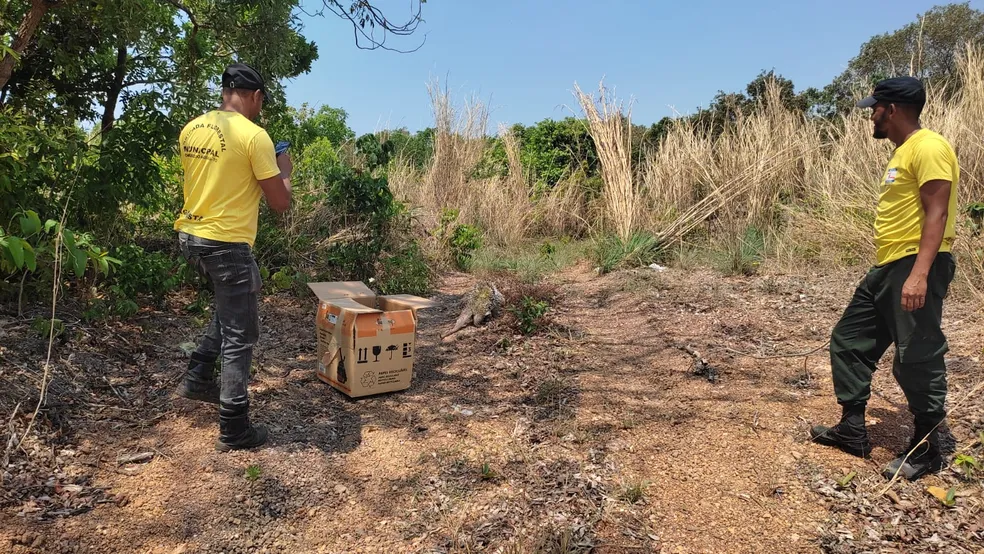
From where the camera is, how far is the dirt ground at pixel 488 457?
1.96 meters

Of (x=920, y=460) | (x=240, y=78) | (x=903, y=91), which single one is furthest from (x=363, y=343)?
(x=903, y=91)

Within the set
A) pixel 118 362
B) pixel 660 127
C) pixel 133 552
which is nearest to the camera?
pixel 133 552

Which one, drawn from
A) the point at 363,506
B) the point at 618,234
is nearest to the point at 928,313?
the point at 363,506

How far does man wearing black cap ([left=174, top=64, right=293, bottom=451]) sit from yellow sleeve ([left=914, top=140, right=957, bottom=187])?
8.42ft

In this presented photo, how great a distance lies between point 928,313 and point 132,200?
14.9 feet

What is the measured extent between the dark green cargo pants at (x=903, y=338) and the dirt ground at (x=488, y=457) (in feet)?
1.05

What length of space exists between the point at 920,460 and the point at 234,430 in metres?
2.90

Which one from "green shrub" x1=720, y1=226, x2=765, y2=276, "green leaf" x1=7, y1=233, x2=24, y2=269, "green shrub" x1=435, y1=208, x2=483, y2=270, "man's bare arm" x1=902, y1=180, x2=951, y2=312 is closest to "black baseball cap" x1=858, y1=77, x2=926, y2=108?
"man's bare arm" x1=902, y1=180, x2=951, y2=312

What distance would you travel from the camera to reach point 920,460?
87.9 inches

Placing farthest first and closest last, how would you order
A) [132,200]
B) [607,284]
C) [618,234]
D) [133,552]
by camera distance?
[618,234] < [607,284] < [132,200] < [133,552]

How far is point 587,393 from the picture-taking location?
3.29 m

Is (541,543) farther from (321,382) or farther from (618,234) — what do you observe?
(618,234)

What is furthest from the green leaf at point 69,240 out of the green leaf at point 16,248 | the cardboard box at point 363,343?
the cardboard box at point 363,343

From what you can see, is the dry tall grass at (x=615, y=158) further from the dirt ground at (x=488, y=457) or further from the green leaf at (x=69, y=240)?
the green leaf at (x=69, y=240)
